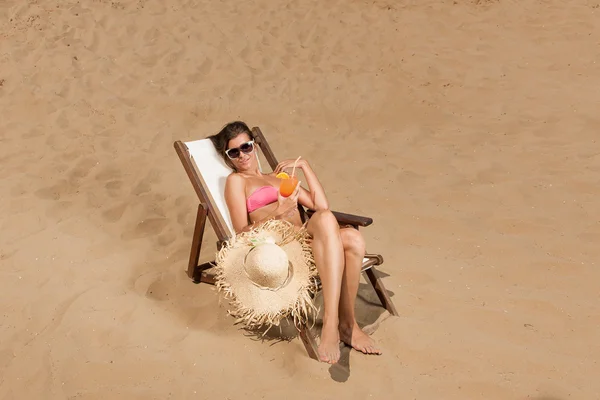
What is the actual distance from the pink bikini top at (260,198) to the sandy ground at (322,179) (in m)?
0.65

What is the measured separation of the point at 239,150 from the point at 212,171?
0.28 metres

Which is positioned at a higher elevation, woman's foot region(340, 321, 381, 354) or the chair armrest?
the chair armrest

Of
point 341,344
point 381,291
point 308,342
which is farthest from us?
point 381,291

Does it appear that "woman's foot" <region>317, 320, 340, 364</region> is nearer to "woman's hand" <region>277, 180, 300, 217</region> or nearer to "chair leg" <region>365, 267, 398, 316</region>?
"chair leg" <region>365, 267, 398, 316</region>

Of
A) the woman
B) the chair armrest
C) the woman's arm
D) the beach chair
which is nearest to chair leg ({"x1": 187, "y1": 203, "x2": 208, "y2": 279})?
the beach chair

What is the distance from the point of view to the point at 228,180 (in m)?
3.10

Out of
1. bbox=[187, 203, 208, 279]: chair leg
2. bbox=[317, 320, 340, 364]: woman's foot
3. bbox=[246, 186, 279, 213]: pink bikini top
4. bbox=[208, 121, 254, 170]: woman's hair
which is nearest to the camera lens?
bbox=[317, 320, 340, 364]: woman's foot

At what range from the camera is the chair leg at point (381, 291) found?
9.86 feet

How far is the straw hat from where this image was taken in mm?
2582

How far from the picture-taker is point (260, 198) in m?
3.12

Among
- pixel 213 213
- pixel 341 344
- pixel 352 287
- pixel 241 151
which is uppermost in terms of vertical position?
pixel 241 151

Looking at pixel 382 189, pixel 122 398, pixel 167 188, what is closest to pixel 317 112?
pixel 382 189

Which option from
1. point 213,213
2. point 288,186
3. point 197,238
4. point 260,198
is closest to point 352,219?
point 288,186

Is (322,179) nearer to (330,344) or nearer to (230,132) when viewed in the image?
(230,132)
